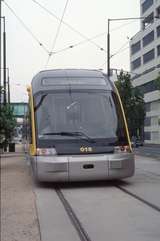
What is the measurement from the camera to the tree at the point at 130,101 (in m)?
73.6

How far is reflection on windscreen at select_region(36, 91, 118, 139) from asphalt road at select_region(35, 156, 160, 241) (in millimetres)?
A: 1450

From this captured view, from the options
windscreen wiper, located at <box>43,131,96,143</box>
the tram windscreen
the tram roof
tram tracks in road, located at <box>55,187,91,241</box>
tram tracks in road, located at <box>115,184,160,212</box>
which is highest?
the tram roof

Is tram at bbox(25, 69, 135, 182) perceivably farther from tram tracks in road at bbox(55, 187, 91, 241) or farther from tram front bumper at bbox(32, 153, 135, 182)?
tram tracks in road at bbox(55, 187, 91, 241)

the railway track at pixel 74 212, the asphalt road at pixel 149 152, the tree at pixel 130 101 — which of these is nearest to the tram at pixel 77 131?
the railway track at pixel 74 212

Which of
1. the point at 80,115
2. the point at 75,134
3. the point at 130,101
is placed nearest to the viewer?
the point at 75,134

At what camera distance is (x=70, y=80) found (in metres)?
15.6

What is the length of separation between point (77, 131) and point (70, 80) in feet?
5.78

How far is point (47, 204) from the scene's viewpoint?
11.6 meters

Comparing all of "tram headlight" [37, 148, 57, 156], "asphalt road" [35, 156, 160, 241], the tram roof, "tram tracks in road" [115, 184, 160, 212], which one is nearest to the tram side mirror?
the tram roof

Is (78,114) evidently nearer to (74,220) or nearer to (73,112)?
(73,112)

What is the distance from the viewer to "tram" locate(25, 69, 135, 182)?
46.2 feet

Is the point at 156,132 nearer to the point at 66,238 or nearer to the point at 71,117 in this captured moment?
the point at 71,117

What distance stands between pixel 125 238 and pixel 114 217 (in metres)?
1.70

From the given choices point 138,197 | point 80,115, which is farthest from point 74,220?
point 80,115
